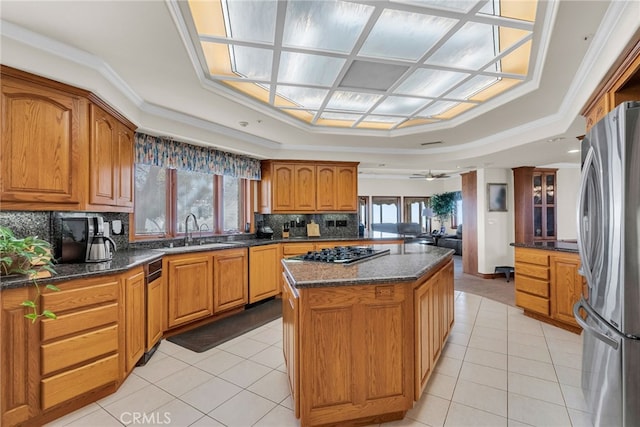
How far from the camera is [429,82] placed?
274cm

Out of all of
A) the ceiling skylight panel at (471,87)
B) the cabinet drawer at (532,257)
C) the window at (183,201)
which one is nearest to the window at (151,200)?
the window at (183,201)

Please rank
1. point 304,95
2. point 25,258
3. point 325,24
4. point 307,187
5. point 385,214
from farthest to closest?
point 385,214
point 307,187
point 304,95
point 325,24
point 25,258

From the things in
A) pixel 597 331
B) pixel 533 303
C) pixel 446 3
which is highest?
pixel 446 3

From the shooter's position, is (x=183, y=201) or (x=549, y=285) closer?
(x=549, y=285)

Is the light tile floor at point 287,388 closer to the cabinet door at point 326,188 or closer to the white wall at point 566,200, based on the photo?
the cabinet door at point 326,188

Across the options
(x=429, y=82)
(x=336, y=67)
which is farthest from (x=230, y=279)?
(x=429, y=82)

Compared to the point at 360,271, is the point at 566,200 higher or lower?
higher

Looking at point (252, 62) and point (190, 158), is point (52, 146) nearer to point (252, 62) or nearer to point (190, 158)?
point (252, 62)

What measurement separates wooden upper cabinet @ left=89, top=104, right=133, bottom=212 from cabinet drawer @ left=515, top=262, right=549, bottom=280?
4.51 meters

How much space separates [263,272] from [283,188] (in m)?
1.39

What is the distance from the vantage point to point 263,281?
4199 millimetres

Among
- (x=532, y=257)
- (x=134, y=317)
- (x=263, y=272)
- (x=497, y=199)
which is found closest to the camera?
(x=134, y=317)

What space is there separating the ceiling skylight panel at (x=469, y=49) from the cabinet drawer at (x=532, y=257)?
2356 mm

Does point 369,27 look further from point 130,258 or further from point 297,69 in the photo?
point 130,258
